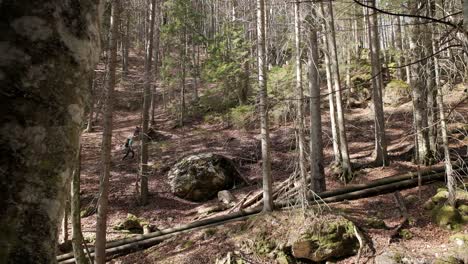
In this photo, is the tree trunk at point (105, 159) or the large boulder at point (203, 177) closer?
the tree trunk at point (105, 159)

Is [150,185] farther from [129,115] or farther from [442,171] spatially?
[129,115]

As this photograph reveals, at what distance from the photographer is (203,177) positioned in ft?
50.3

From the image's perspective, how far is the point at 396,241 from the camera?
8.23 meters

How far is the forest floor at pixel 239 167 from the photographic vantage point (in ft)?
29.3

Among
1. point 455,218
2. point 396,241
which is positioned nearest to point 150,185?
point 396,241

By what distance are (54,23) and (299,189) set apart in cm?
812

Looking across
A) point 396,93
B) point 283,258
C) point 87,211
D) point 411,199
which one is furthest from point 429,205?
point 396,93

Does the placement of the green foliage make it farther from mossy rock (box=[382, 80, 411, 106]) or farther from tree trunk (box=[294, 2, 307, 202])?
tree trunk (box=[294, 2, 307, 202])

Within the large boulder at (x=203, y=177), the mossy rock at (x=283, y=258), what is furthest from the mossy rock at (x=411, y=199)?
the large boulder at (x=203, y=177)

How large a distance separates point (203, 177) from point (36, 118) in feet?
47.7

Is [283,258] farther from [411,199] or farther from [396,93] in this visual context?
[396,93]

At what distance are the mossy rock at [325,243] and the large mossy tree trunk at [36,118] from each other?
7668mm

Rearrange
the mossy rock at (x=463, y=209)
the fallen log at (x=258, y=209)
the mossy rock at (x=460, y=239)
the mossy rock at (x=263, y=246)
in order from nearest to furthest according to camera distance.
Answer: the mossy rock at (x=460, y=239) → the mossy rock at (x=263, y=246) → the mossy rock at (x=463, y=209) → the fallen log at (x=258, y=209)

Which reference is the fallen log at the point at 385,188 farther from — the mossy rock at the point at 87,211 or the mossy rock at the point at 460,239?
the mossy rock at the point at 87,211
